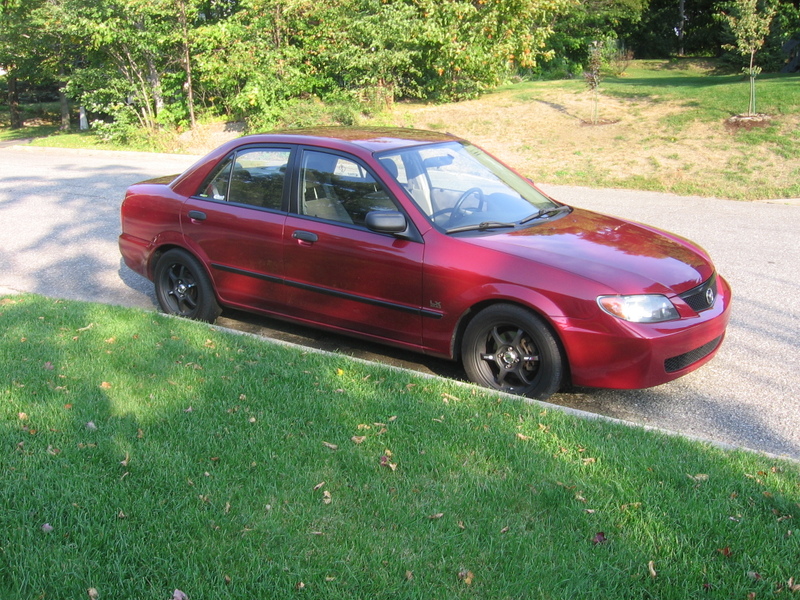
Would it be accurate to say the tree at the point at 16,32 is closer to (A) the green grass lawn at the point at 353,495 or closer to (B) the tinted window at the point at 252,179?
(B) the tinted window at the point at 252,179

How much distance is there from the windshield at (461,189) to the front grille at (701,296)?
126cm

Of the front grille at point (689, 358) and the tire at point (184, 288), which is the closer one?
the front grille at point (689, 358)

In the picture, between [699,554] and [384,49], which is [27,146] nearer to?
[384,49]

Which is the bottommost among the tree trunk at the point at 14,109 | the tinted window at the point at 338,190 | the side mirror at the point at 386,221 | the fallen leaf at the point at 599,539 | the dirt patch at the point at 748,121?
the fallen leaf at the point at 599,539

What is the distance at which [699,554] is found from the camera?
299cm

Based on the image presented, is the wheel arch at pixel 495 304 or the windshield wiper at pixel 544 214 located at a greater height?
the windshield wiper at pixel 544 214

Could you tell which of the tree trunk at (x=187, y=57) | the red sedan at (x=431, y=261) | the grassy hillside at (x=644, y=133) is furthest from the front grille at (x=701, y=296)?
the tree trunk at (x=187, y=57)

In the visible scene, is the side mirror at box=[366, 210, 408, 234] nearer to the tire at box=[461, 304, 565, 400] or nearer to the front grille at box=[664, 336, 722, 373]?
the tire at box=[461, 304, 565, 400]

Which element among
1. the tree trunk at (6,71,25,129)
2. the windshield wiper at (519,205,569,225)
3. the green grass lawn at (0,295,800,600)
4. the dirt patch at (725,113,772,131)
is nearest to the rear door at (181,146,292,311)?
the green grass lawn at (0,295,800,600)

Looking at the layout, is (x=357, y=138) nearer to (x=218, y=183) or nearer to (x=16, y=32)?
(x=218, y=183)

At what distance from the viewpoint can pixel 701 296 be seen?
492cm

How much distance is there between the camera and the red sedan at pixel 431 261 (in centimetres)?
466

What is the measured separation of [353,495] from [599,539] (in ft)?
3.44

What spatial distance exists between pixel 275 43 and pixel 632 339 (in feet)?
66.9
